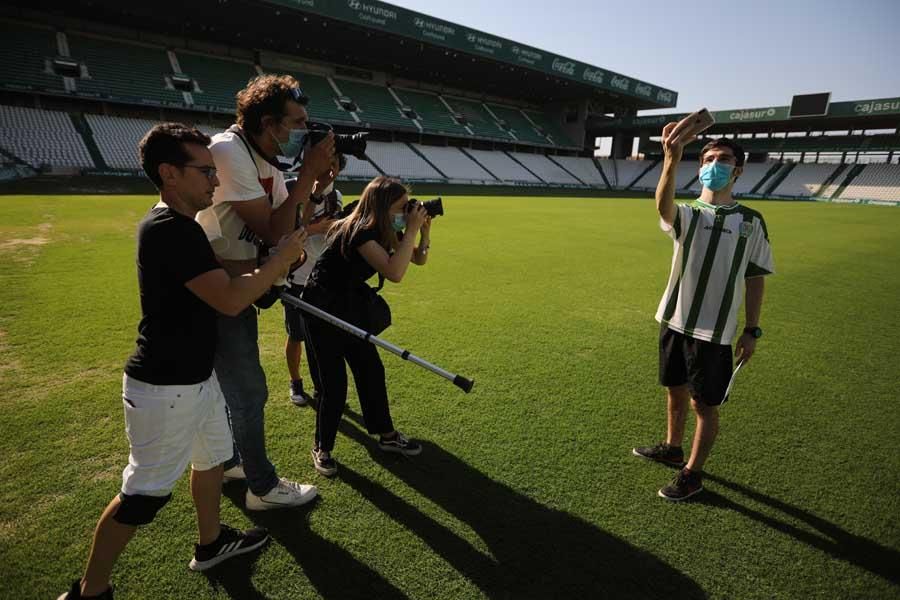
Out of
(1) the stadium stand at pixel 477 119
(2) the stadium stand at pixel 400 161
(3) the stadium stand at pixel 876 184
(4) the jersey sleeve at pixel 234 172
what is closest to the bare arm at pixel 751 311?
(4) the jersey sleeve at pixel 234 172

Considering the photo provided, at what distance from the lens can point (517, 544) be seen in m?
2.34

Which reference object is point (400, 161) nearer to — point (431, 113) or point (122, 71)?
point (431, 113)

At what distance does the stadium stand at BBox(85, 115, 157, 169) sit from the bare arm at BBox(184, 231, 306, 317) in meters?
26.8

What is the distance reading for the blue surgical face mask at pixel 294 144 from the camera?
2.09 m

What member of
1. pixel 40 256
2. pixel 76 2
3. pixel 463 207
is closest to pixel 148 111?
pixel 76 2

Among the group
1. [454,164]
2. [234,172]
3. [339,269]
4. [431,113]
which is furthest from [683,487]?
[431,113]

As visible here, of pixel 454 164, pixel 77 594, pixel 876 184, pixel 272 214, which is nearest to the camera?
pixel 77 594

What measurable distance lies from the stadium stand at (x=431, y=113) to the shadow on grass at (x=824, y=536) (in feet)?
127

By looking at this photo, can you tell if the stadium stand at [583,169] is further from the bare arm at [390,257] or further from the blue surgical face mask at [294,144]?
the blue surgical face mask at [294,144]

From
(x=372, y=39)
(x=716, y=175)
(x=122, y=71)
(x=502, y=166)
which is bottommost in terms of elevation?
(x=716, y=175)

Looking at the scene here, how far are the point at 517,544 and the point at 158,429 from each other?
177 centimetres

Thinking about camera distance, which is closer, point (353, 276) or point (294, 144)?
point (294, 144)

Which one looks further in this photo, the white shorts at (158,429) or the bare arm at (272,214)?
the bare arm at (272,214)

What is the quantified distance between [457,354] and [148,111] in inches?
1306
